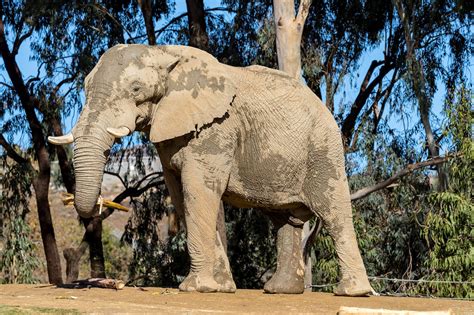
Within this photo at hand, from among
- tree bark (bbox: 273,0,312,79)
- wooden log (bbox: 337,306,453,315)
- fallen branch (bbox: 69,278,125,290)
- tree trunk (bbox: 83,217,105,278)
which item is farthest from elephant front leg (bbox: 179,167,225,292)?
tree trunk (bbox: 83,217,105,278)

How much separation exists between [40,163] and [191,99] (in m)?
9.53

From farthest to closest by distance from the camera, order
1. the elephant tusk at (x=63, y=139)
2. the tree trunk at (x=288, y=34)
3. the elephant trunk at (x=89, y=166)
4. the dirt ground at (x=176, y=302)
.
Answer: the tree trunk at (x=288, y=34), the elephant tusk at (x=63, y=139), the elephant trunk at (x=89, y=166), the dirt ground at (x=176, y=302)

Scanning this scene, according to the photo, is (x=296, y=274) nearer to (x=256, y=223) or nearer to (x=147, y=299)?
(x=147, y=299)

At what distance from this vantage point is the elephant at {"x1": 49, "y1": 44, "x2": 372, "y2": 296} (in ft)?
25.5

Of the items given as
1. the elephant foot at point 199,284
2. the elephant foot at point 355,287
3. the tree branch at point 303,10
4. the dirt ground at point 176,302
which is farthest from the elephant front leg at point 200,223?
the tree branch at point 303,10

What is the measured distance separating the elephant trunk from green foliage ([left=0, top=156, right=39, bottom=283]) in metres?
9.92

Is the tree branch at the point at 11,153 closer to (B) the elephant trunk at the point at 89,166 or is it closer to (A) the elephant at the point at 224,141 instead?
(A) the elephant at the point at 224,141

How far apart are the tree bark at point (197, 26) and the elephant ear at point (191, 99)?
8114mm

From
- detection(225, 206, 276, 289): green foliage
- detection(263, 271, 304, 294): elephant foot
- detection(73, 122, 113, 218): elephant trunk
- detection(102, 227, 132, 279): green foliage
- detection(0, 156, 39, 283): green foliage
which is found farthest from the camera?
detection(102, 227, 132, 279): green foliage

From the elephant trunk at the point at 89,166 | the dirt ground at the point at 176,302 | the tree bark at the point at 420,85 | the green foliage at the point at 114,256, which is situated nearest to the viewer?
the dirt ground at the point at 176,302

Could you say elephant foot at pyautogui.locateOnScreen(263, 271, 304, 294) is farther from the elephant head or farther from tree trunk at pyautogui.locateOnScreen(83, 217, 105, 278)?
tree trunk at pyautogui.locateOnScreen(83, 217, 105, 278)

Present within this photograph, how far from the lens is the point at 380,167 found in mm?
16656

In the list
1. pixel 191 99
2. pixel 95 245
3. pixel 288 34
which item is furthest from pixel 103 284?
pixel 95 245

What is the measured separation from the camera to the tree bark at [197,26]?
53.4ft
